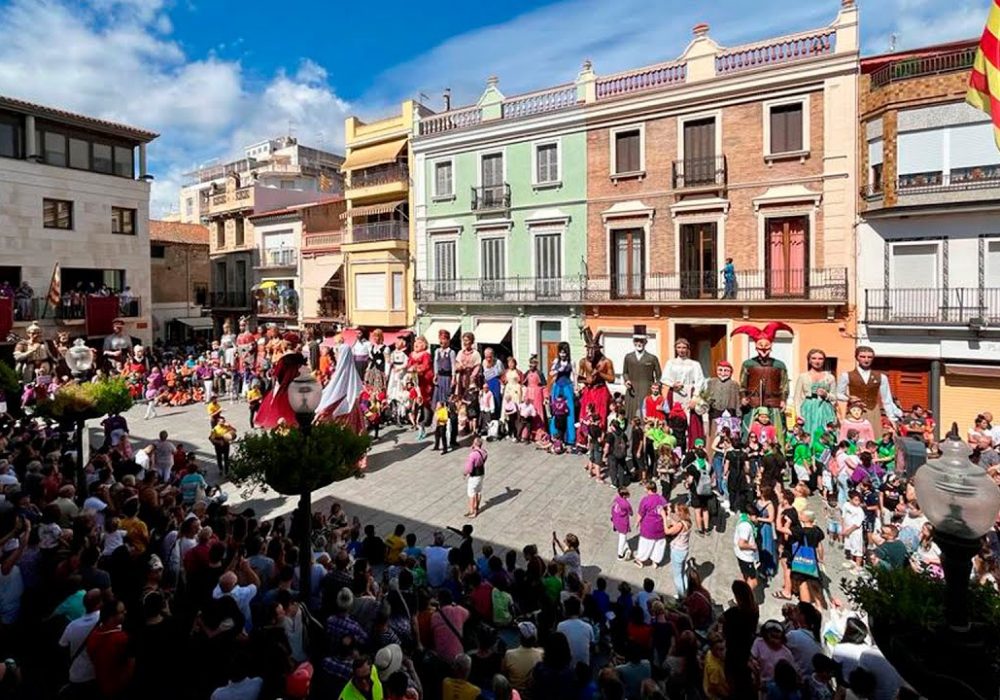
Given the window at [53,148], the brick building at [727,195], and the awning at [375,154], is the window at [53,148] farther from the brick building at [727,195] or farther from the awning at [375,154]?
the brick building at [727,195]

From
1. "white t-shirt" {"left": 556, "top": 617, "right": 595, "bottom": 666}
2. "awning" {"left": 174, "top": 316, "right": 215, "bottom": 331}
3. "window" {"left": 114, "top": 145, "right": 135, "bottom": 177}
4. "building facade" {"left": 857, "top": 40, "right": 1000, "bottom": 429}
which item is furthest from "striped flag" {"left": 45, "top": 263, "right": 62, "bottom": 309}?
"building facade" {"left": 857, "top": 40, "right": 1000, "bottom": 429}

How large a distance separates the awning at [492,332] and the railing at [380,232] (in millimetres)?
6817

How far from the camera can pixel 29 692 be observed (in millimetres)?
6457

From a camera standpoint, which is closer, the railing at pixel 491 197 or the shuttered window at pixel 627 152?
the shuttered window at pixel 627 152

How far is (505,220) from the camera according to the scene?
2761cm

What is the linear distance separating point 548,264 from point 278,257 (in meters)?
20.2

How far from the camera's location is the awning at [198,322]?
41719mm

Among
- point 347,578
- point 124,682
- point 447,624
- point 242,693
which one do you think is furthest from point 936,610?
point 124,682

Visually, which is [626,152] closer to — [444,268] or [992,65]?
[444,268]

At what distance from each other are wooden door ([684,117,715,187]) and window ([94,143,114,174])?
27.9 m

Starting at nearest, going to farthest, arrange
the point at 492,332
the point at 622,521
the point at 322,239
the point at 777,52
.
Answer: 1. the point at 622,521
2. the point at 777,52
3. the point at 492,332
4. the point at 322,239

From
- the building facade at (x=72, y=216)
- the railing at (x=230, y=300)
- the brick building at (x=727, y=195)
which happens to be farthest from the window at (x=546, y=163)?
the railing at (x=230, y=300)

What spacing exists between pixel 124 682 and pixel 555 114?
24618 millimetres

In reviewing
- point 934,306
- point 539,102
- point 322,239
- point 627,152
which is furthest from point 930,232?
point 322,239
